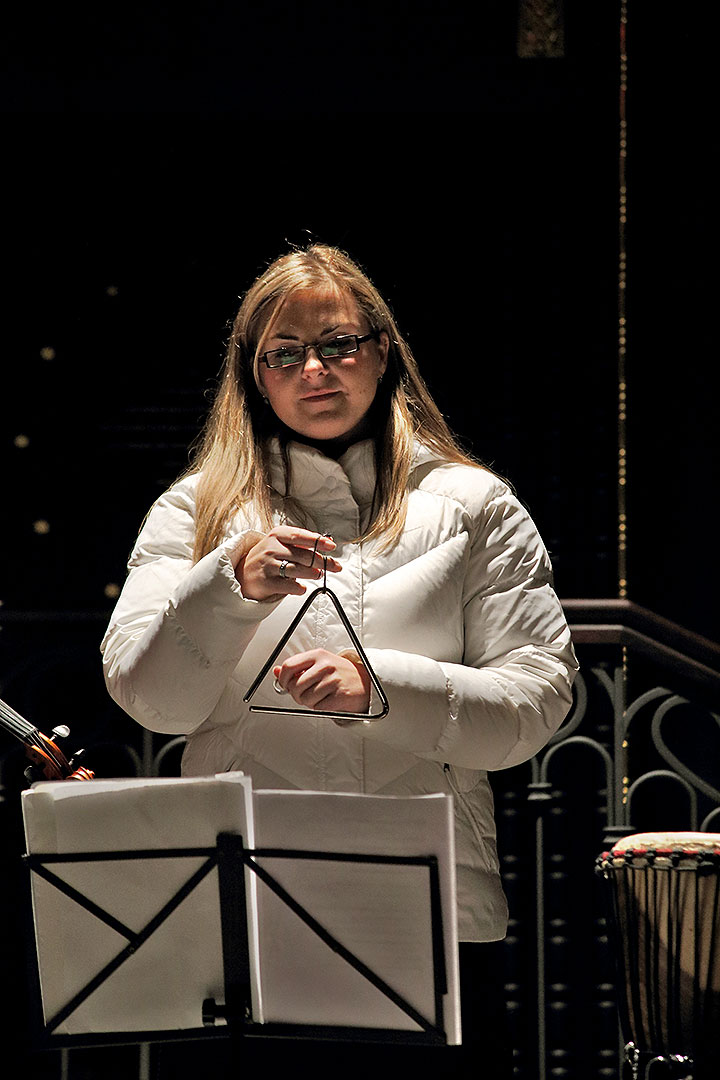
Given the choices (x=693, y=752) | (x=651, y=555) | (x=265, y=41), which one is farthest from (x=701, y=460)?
(x=265, y=41)

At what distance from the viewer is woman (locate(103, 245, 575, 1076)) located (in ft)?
6.29

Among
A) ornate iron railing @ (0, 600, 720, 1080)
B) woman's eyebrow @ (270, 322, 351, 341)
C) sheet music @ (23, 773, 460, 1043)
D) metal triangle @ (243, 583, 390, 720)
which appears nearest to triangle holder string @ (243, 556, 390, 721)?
metal triangle @ (243, 583, 390, 720)

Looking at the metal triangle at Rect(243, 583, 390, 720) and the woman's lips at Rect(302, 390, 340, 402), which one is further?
the woman's lips at Rect(302, 390, 340, 402)

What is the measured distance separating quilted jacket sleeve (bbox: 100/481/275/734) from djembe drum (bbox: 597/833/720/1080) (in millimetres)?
917

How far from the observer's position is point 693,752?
351 centimetres

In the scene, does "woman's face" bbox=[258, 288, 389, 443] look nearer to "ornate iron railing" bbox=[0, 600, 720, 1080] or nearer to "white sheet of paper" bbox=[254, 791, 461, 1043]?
"white sheet of paper" bbox=[254, 791, 461, 1043]

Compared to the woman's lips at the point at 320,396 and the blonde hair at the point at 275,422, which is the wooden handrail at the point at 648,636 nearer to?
the blonde hair at the point at 275,422

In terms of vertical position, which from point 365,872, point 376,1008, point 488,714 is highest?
point 488,714

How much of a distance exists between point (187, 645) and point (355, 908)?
0.43 metres

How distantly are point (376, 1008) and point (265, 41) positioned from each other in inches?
107

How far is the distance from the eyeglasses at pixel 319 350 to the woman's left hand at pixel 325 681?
0.50 meters

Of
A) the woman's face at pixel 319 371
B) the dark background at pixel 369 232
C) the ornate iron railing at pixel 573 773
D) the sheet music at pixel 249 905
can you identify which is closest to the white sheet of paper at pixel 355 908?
the sheet music at pixel 249 905

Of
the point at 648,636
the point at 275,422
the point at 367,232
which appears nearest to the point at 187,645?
the point at 275,422

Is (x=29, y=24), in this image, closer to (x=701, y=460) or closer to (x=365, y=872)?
(x=701, y=460)
